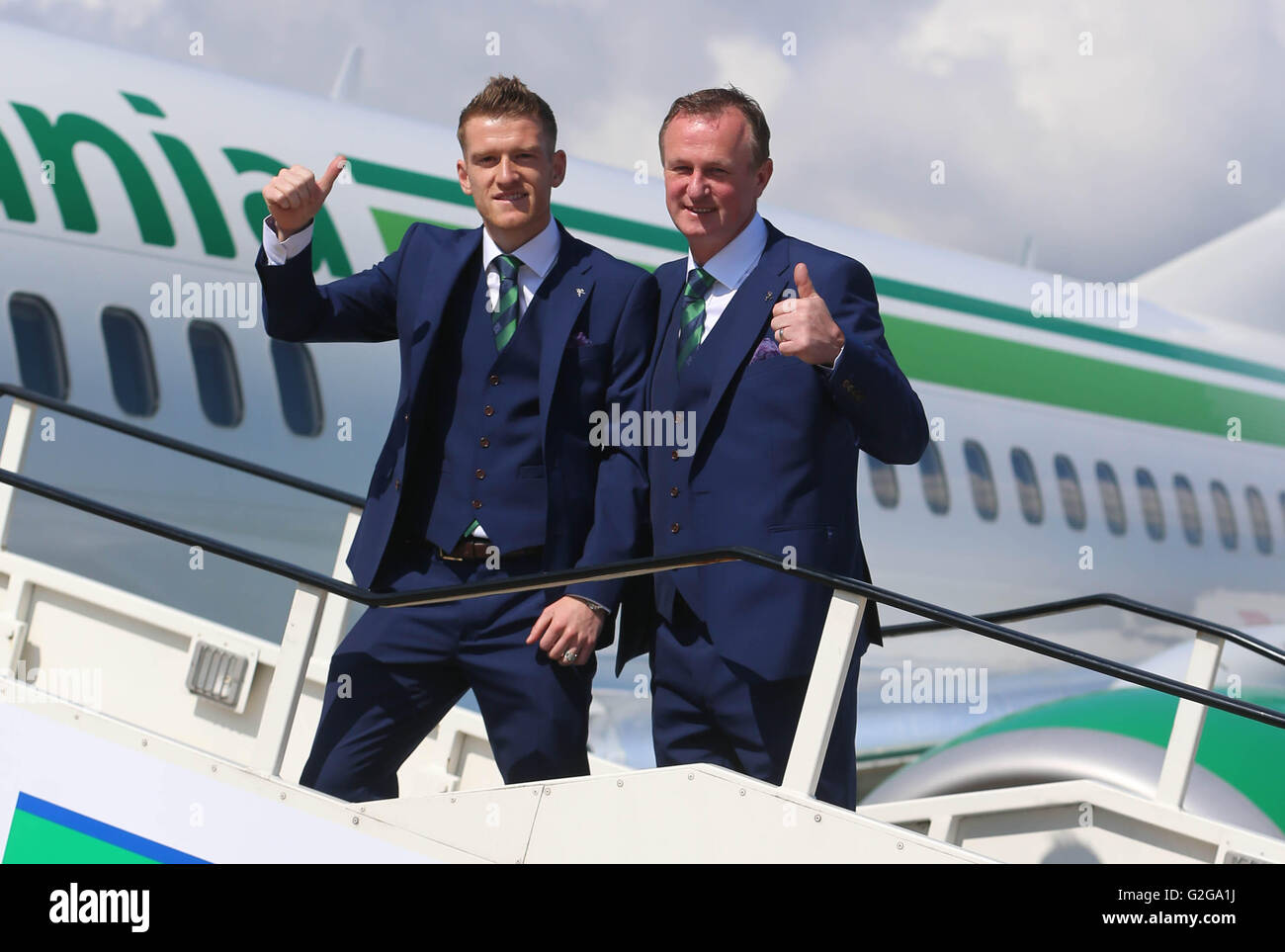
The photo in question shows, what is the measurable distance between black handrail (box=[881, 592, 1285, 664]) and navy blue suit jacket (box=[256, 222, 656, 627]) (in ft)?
2.33

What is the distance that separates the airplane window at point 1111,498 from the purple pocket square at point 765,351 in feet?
25.7

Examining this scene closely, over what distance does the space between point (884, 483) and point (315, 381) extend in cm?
352

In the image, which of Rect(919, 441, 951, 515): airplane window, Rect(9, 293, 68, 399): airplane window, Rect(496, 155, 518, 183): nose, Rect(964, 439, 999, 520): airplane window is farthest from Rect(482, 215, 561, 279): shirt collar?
Rect(964, 439, 999, 520): airplane window

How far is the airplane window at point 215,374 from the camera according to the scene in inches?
229

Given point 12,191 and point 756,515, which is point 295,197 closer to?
point 756,515

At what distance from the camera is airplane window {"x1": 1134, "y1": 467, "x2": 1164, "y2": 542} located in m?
10.5

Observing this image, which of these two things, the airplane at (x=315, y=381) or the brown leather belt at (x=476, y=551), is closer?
the brown leather belt at (x=476, y=551)

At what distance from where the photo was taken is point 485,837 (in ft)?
8.38

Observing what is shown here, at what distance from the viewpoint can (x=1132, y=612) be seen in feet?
12.1

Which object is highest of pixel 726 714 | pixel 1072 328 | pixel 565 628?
pixel 1072 328

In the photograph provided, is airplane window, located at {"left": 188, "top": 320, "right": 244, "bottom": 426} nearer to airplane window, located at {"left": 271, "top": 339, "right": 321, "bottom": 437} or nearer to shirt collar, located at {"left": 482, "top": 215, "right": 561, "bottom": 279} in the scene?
airplane window, located at {"left": 271, "top": 339, "right": 321, "bottom": 437}

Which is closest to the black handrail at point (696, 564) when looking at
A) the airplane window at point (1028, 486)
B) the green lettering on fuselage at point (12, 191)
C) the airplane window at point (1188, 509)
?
the green lettering on fuselage at point (12, 191)

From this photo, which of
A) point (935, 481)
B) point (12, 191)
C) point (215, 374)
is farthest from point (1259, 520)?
point (12, 191)

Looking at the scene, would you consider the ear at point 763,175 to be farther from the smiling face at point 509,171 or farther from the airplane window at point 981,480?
the airplane window at point 981,480
